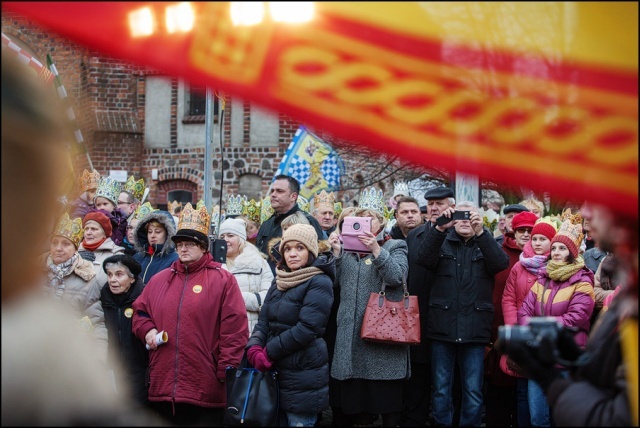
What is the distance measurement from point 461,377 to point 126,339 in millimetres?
2728

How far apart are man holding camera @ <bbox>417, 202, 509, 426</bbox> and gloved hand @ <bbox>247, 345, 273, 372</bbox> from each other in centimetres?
153

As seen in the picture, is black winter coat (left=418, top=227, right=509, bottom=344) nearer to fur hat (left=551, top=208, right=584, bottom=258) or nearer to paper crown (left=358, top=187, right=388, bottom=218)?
fur hat (left=551, top=208, right=584, bottom=258)

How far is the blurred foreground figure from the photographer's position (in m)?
1.77

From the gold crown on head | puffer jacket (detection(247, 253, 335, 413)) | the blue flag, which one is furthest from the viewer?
the blue flag

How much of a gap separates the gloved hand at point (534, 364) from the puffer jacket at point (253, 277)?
186 inches

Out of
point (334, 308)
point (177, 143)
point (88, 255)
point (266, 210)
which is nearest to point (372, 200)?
point (266, 210)

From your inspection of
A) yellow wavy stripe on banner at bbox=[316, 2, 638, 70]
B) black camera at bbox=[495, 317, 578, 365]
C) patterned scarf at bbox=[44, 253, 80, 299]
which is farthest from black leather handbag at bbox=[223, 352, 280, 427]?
yellow wavy stripe on banner at bbox=[316, 2, 638, 70]

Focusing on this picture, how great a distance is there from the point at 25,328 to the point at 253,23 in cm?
85

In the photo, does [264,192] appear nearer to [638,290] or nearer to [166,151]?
[166,151]

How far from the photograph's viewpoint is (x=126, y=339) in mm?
6438

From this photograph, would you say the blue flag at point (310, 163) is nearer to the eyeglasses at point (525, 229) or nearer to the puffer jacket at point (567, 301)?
the eyeglasses at point (525, 229)

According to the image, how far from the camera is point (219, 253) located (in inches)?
293

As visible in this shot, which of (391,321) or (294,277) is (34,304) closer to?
(294,277)

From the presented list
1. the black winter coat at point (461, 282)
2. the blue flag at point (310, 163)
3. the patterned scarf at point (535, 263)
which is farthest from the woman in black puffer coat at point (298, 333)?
the blue flag at point (310, 163)
